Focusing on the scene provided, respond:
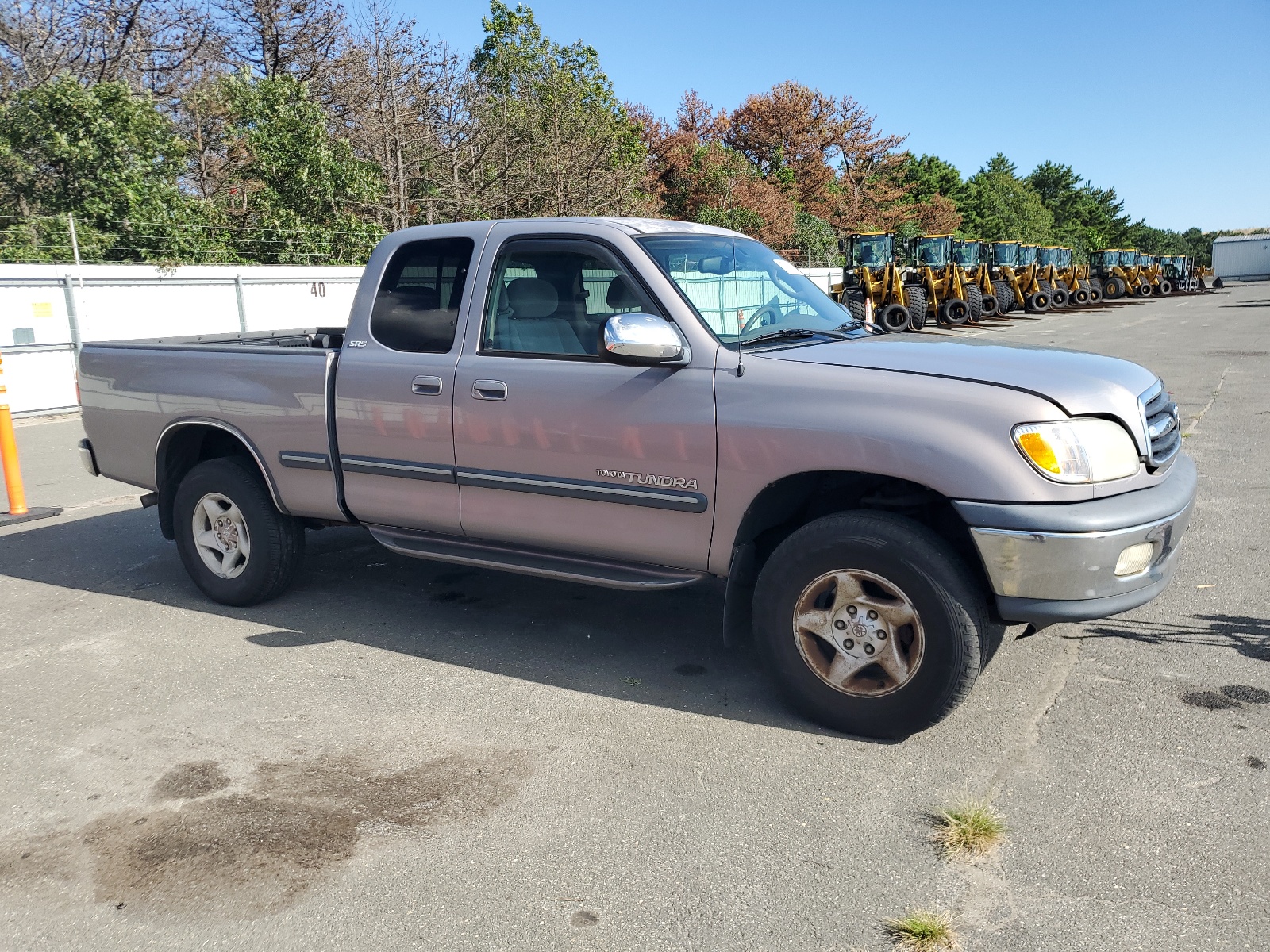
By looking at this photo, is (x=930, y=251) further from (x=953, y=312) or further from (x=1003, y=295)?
(x=1003, y=295)

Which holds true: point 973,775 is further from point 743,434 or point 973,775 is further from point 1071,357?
point 1071,357

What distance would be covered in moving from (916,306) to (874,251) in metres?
2.13

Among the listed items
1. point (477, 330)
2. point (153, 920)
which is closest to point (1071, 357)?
point (477, 330)

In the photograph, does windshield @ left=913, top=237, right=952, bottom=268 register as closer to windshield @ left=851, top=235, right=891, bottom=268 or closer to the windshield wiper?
windshield @ left=851, top=235, right=891, bottom=268

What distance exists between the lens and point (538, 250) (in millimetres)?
4605

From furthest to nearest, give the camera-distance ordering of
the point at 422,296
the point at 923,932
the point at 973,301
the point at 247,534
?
the point at 973,301 < the point at 247,534 < the point at 422,296 < the point at 923,932

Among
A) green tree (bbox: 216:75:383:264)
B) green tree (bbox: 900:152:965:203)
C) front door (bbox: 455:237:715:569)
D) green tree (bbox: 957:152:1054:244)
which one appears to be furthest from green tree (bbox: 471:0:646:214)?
green tree (bbox: 957:152:1054:244)

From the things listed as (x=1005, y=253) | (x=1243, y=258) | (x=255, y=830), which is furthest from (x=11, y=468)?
(x=1243, y=258)

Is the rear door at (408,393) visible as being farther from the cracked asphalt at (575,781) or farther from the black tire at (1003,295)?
the black tire at (1003,295)

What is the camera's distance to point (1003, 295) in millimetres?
31688

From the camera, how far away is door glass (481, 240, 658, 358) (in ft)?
14.4

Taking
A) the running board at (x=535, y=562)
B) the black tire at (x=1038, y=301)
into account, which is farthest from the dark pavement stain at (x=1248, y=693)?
the black tire at (x=1038, y=301)

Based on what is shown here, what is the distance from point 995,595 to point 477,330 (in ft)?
7.93

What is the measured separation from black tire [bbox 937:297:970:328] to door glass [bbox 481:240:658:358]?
991 inches
